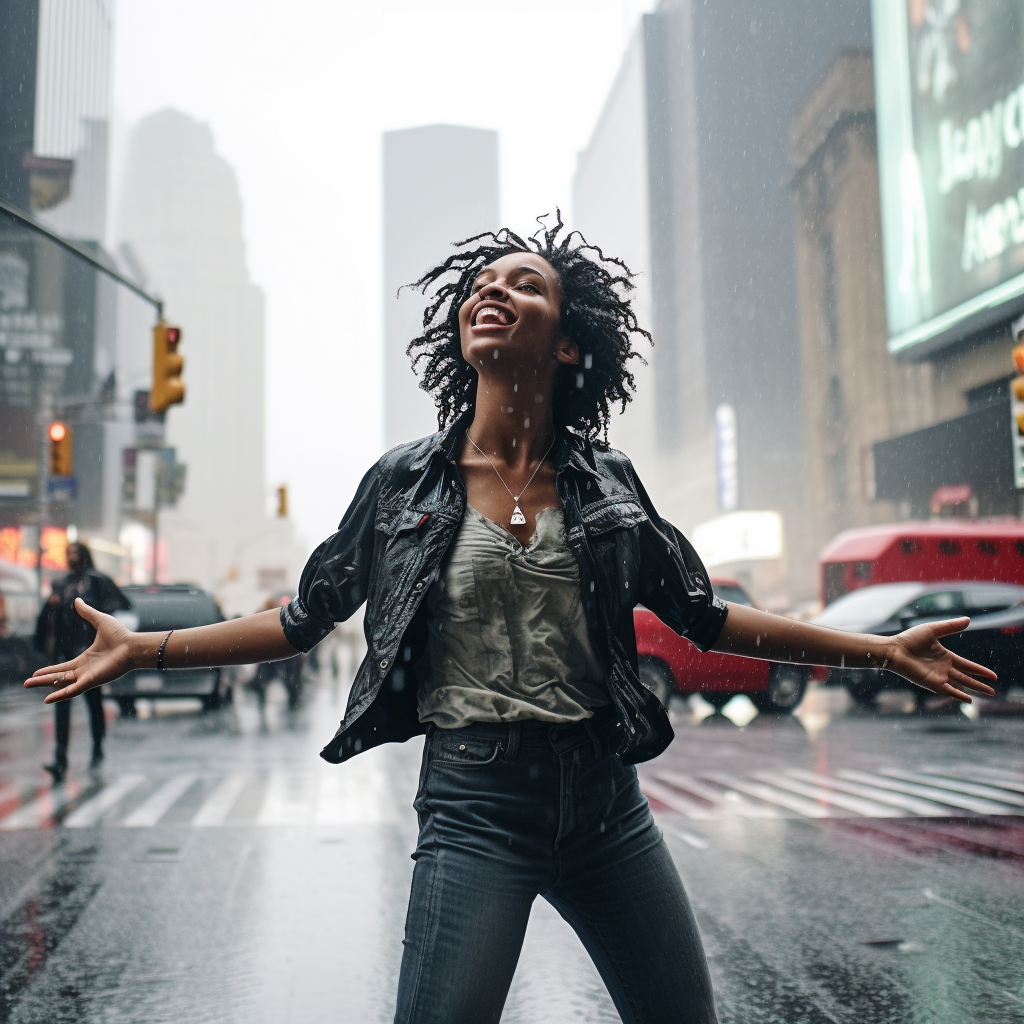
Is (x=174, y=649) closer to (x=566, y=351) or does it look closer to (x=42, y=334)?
(x=566, y=351)

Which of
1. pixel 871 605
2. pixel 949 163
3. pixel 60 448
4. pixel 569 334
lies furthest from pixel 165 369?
pixel 949 163

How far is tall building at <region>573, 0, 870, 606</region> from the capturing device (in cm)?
9794

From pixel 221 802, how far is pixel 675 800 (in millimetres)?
3335

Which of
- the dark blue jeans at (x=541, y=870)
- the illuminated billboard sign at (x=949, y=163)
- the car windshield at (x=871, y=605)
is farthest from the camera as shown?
the illuminated billboard sign at (x=949, y=163)

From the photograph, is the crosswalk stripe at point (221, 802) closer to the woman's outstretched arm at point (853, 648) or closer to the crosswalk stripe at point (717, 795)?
the crosswalk stripe at point (717, 795)

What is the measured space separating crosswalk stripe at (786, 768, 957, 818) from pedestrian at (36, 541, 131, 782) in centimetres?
582

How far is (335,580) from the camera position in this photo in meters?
2.65

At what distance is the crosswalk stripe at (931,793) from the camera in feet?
28.9

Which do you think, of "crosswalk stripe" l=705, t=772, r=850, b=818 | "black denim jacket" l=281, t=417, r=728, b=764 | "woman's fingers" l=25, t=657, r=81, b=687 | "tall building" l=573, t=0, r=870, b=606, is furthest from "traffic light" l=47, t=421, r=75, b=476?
"tall building" l=573, t=0, r=870, b=606

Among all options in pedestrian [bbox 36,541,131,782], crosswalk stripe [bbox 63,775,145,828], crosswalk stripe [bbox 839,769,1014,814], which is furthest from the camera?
pedestrian [bbox 36,541,131,782]

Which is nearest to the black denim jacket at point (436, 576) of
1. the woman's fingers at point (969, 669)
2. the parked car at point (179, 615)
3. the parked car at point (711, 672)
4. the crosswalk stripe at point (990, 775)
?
the woman's fingers at point (969, 669)

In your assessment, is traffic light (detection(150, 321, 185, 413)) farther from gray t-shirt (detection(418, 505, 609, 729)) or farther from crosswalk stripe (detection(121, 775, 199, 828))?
gray t-shirt (detection(418, 505, 609, 729))

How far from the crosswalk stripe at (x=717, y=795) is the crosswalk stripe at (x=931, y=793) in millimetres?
1289

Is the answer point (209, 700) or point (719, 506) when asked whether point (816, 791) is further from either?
point (719, 506)
